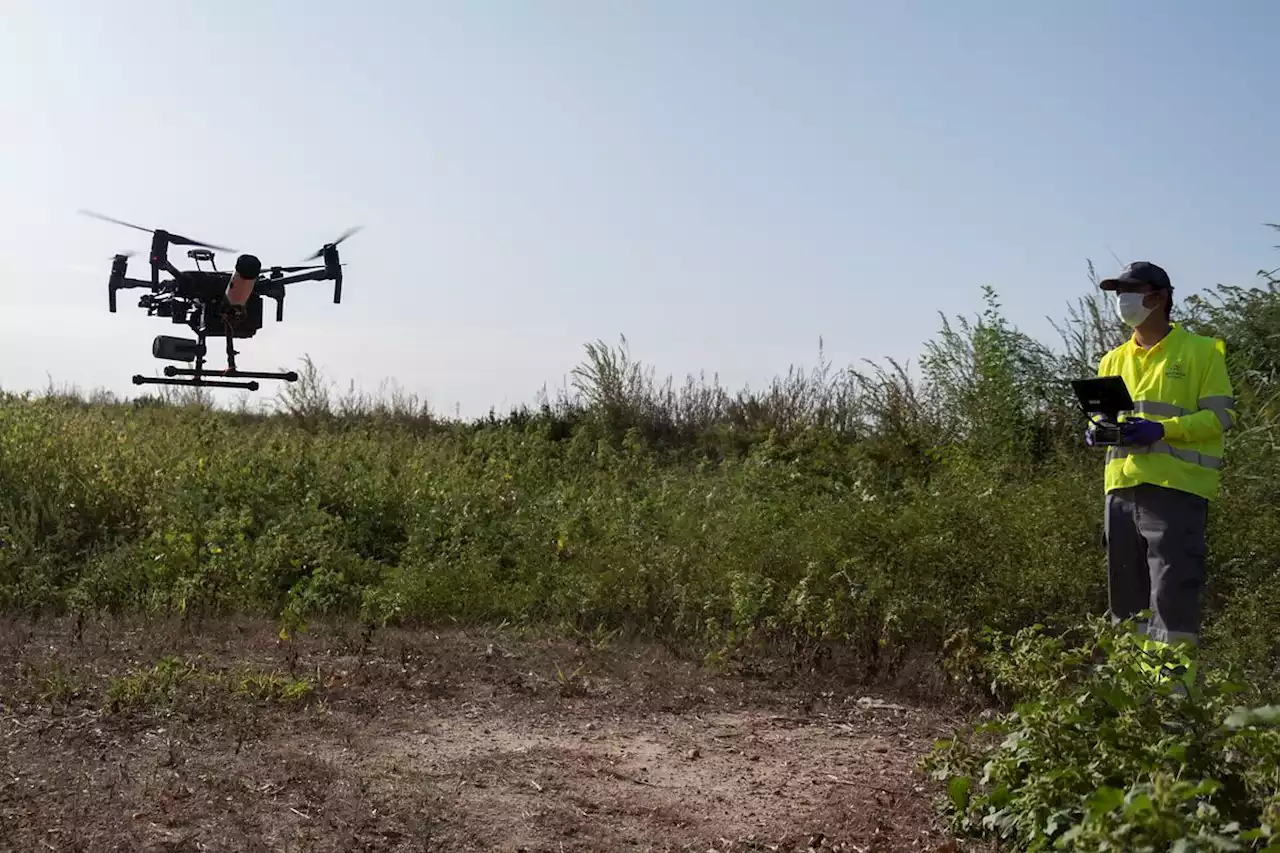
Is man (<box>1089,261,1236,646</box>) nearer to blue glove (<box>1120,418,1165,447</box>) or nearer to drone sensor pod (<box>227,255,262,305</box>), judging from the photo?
blue glove (<box>1120,418,1165,447</box>)

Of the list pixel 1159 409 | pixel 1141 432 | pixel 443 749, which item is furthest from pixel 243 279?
pixel 1159 409

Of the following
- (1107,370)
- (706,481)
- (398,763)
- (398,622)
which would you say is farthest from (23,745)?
(706,481)

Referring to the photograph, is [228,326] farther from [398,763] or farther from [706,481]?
[706,481]

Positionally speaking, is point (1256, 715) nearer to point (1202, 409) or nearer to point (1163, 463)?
point (1163, 463)

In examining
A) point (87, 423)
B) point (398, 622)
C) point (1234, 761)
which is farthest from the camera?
point (87, 423)

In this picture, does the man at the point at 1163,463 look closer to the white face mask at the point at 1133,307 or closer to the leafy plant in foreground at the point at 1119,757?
the white face mask at the point at 1133,307

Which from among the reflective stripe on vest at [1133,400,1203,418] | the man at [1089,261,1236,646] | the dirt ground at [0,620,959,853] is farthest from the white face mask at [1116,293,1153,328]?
the dirt ground at [0,620,959,853]
